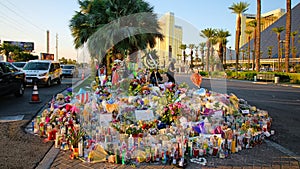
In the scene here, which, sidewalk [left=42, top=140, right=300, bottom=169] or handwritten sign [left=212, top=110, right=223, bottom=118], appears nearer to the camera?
sidewalk [left=42, top=140, right=300, bottom=169]

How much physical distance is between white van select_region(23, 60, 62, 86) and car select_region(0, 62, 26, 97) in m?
4.03

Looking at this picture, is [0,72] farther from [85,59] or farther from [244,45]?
[244,45]

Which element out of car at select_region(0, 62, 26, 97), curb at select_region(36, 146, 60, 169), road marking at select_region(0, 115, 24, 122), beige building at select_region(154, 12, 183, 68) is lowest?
curb at select_region(36, 146, 60, 169)

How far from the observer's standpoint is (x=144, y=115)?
5453mm

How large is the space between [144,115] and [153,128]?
67 centimetres

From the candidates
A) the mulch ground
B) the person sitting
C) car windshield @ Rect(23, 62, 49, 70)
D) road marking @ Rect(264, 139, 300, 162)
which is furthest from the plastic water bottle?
car windshield @ Rect(23, 62, 49, 70)

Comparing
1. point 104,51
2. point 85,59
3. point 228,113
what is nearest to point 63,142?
point 228,113

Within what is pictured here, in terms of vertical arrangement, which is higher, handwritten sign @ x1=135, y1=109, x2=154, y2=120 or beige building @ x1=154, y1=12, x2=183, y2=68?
beige building @ x1=154, y1=12, x2=183, y2=68

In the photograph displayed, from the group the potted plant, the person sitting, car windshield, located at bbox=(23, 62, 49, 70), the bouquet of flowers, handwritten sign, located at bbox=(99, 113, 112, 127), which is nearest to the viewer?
the potted plant

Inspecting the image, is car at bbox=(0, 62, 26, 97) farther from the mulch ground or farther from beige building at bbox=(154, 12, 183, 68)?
beige building at bbox=(154, 12, 183, 68)

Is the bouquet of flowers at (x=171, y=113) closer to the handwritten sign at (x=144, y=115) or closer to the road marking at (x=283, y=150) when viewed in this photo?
the handwritten sign at (x=144, y=115)

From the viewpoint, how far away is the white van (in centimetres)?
1512

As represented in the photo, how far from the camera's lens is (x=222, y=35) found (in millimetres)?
44312

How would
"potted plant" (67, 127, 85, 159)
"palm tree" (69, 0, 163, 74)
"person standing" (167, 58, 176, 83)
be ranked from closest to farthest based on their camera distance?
"potted plant" (67, 127, 85, 159) → "person standing" (167, 58, 176, 83) → "palm tree" (69, 0, 163, 74)
